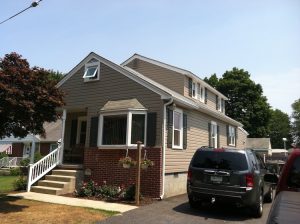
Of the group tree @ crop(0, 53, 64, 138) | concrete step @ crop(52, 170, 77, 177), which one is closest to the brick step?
concrete step @ crop(52, 170, 77, 177)

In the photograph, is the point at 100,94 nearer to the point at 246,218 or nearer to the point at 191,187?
the point at 191,187

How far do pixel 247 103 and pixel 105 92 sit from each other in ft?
128

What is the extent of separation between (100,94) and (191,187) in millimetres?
7373

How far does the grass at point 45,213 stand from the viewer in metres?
9.38

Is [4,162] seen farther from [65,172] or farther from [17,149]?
[65,172]

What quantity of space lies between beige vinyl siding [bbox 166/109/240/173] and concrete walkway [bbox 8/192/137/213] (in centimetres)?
326

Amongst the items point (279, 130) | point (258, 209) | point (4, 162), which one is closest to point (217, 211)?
point (258, 209)

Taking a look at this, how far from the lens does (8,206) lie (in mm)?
11203

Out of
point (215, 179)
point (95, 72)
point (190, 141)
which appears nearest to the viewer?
point (215, 179)

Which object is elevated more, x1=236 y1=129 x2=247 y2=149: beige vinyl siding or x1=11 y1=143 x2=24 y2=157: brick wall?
x1=236 y1=129 x2=247 y2=149: beige vinyl siding

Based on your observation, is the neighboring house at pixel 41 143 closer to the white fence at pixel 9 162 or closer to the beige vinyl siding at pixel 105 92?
the white fence at pixel 9 162

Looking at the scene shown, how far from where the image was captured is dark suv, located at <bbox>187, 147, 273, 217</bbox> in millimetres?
10016

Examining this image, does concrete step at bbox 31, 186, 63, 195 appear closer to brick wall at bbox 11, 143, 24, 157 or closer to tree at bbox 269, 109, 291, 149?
brick wall at bbox 11, 143, 24, 157

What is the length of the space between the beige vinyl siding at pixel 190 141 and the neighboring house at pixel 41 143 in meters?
16.9
